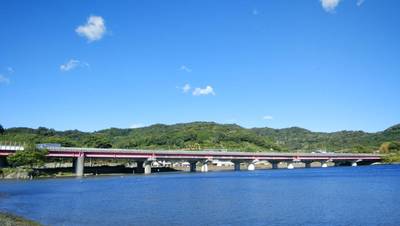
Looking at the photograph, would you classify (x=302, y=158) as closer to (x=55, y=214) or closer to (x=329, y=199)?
(x=329, y=199)

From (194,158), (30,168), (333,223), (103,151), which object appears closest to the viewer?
(333,223)

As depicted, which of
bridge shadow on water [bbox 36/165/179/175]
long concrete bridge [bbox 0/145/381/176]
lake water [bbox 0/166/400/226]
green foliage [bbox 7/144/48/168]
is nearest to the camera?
lake water [bbox 0/166/400/226]

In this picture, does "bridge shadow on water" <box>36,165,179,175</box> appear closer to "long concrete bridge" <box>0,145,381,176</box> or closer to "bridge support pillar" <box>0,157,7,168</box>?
"long concrete bridge" <box>0,145,381,176</box>

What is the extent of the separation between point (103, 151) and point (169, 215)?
89782 mm

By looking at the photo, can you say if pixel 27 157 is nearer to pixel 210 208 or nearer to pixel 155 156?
pixel 155 156

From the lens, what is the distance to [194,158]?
15362 centimetres

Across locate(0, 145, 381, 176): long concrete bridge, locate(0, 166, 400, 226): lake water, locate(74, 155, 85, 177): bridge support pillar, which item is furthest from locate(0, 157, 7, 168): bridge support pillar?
locate(0, 166, 400, 226): lake water

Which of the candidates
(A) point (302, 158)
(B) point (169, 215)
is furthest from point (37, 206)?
(A) point (302, 158)

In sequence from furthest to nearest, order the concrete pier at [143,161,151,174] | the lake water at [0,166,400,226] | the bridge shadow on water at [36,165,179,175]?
1. the concrete pier at [143,161,151,174]
2. the bridge shadow on water at [36,165,179,175]
3. the lake water at [0,166,400,226]

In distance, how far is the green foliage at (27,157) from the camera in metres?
112

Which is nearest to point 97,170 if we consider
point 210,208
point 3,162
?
point 3,162

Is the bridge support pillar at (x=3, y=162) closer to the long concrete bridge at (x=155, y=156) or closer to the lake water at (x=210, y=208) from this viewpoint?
the long concrete bridge at (x=155, y=156)

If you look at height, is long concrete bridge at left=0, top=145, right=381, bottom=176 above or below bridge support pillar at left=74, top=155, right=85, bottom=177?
above

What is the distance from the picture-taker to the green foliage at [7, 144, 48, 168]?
11238 centimetres
